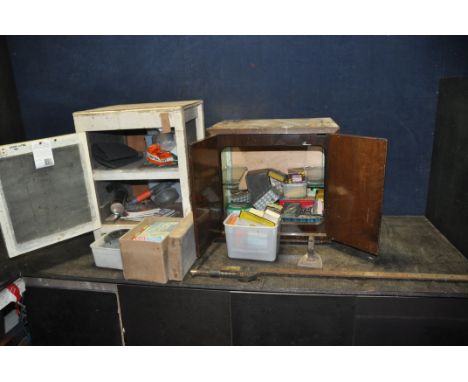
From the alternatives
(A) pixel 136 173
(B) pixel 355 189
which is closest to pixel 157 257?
(A) pixel 136 173

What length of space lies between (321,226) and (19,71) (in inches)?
83.9

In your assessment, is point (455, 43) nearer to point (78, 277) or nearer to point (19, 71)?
point (78, 277)

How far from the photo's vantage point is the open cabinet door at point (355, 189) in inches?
60.2

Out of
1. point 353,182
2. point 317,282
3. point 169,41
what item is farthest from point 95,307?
point 169,41

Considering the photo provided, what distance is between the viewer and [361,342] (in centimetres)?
149

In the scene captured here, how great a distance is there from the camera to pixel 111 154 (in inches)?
73.9

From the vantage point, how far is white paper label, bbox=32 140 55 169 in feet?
5.20

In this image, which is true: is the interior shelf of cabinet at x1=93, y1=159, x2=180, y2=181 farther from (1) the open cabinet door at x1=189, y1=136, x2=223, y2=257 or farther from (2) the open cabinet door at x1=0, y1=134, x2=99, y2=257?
(1) the open cabinet door at x1=189, y1=136, x2=223, y2=257

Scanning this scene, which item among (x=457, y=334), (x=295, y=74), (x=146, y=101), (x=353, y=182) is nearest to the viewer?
(x=457, y=334)

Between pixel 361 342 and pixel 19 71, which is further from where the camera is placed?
pixel 19 71

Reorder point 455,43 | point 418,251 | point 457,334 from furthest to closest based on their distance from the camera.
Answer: point 455,43, point 418,251, point 457,334

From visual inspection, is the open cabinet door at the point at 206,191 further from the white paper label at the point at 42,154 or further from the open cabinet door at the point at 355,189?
the white paper label at the point at 42,154

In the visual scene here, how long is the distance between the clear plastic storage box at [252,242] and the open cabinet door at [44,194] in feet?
2.48

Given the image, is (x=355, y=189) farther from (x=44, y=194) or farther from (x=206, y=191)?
(x=44, y=194)
